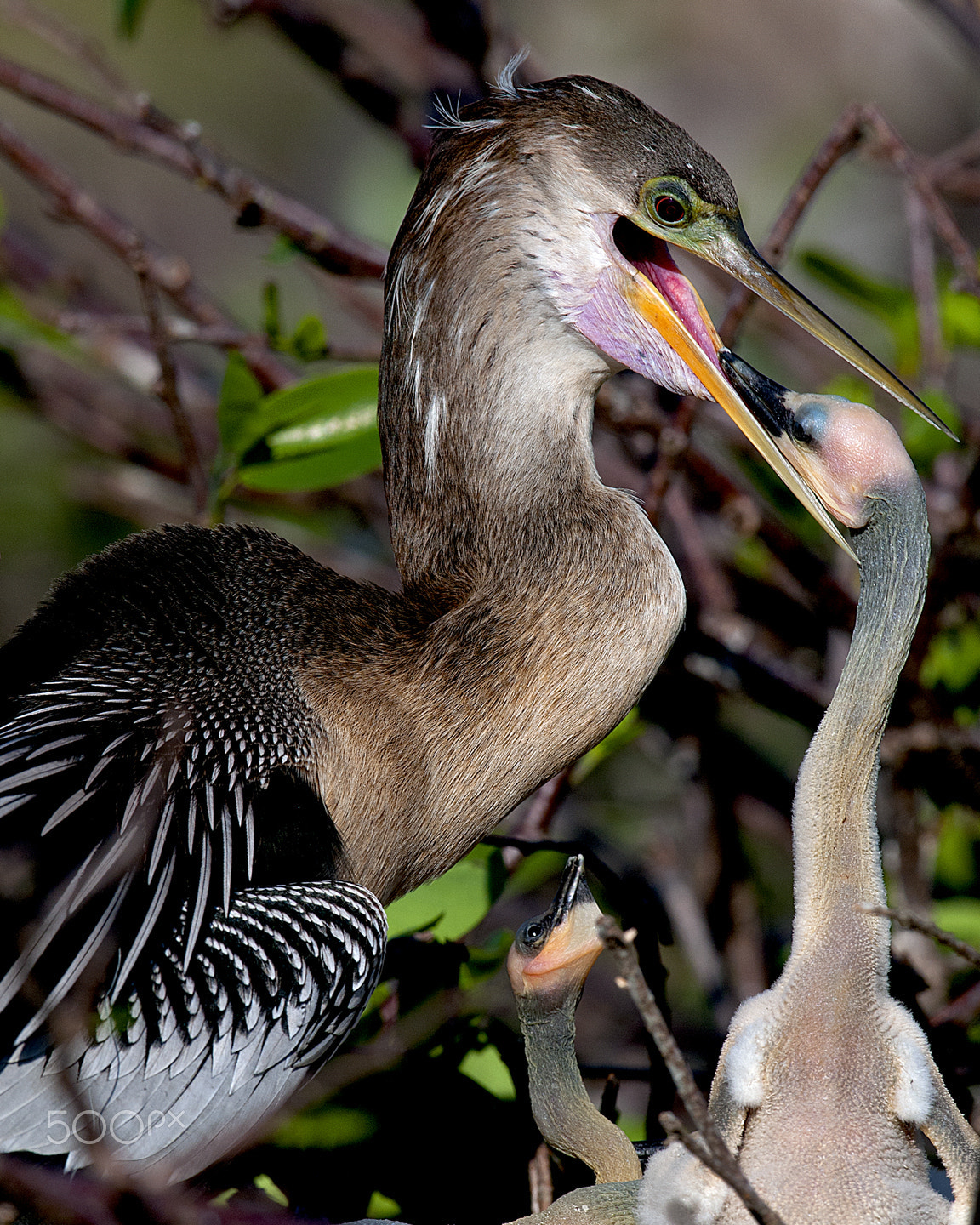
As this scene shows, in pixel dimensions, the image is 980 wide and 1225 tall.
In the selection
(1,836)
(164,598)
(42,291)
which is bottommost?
(42,291)

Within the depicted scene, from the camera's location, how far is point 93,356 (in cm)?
318

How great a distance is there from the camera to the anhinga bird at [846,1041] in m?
1.46

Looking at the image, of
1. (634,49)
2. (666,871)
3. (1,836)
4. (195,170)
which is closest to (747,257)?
(195,170)

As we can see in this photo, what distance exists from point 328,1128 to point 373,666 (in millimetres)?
647

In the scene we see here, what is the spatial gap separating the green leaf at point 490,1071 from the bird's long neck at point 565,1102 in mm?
289

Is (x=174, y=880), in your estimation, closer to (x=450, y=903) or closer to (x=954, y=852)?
(x=450, y=903)

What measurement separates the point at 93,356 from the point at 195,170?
81 cm

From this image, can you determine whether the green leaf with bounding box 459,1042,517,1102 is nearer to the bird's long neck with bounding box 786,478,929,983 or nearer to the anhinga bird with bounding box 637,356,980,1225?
the anhinga bird with bounding box 637,356,980,1225

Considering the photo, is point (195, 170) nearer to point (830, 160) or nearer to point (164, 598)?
point (164, 598)

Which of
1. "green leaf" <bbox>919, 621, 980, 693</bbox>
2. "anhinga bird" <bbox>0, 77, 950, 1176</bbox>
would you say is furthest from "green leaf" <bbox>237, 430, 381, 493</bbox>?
"green leaf" <bbox>919, 621, 980, 693</bbox>

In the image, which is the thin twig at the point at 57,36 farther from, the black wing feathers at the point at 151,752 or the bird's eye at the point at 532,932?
the bird's eye at the point at 532,932

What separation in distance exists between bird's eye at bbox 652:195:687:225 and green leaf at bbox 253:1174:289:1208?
1.49 meters

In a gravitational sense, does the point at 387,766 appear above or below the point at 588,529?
below

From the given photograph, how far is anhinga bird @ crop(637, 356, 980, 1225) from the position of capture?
146 cm
